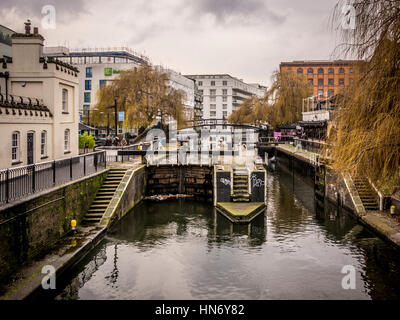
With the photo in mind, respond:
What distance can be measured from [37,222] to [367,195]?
18228 mm

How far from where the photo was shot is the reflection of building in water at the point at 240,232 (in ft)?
66.1

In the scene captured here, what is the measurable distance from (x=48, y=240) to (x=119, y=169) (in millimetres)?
11031

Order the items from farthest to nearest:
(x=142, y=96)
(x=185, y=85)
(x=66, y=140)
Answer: (x=185, y=85), (x=142, y=96), (x=66, y=140)

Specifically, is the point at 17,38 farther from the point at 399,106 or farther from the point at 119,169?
the point at 399,106

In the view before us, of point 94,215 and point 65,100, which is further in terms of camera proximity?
point 65,100

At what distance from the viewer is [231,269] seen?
1614cm

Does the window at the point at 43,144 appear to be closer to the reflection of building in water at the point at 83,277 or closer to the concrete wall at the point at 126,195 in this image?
the concrete wall at the point at 126,195

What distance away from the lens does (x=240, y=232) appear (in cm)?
2180

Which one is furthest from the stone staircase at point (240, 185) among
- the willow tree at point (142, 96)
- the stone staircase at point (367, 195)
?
the willow tree at point (142, 96)

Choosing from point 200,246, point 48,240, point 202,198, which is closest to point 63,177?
point 48,240

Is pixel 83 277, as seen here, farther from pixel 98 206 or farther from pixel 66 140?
pixel 66 140

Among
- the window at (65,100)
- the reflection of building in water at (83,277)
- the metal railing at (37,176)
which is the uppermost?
the window at (65,100)

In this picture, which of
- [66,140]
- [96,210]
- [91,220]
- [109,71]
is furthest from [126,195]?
[109,71]

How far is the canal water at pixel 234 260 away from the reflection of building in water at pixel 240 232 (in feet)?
0.16
